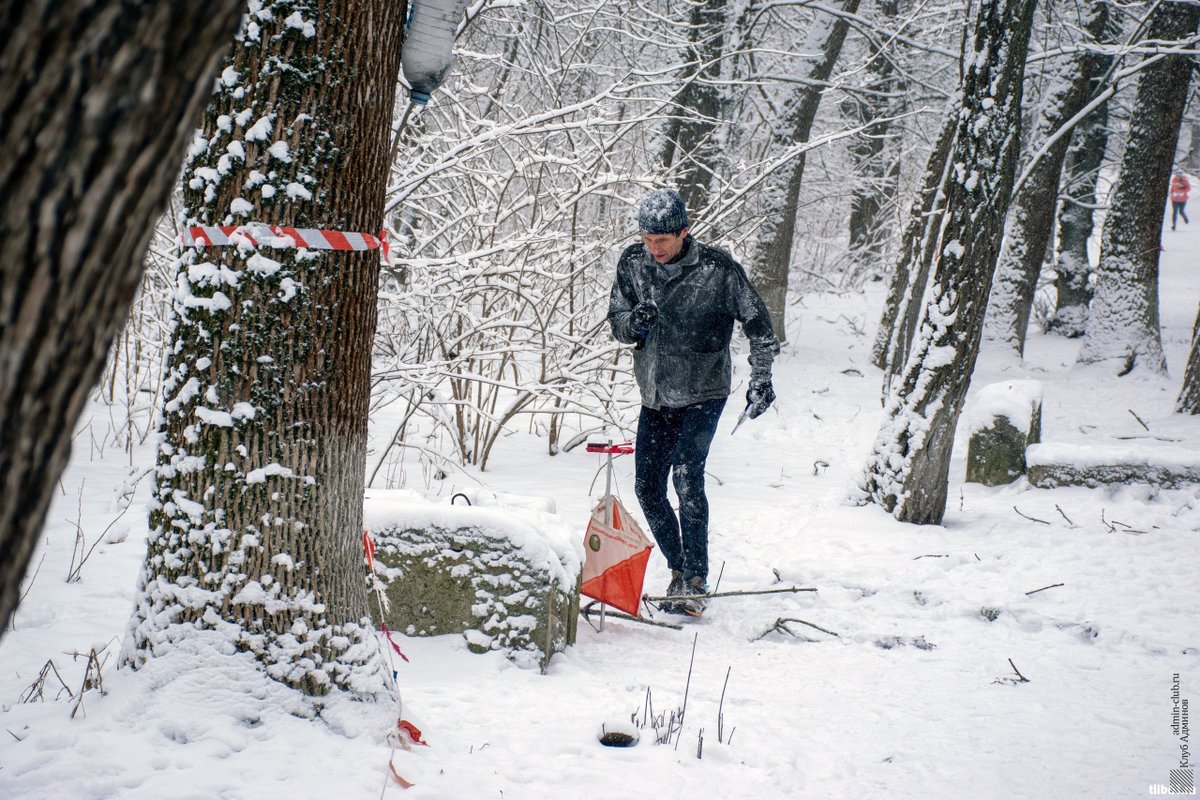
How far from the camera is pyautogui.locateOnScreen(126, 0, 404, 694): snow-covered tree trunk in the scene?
2.32 metres

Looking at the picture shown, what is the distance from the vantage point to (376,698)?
2.61 m

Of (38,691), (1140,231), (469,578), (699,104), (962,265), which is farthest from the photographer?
(1140,231)

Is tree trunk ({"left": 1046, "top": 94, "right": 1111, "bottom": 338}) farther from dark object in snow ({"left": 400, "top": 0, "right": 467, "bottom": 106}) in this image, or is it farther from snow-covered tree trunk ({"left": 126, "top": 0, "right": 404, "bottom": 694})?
snow-covered tree trunk ({"left": 126, "top": 0, "right": 404, "bottom": 694})

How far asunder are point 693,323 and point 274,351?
243 centimetres

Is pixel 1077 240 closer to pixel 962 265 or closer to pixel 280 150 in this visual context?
pixel 962 265

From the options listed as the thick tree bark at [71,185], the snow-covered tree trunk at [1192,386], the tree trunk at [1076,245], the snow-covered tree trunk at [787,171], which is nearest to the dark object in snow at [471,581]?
the thick tree bark at [71,185]

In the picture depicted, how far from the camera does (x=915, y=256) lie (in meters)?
10.9

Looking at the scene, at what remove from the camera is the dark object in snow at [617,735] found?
9.26 ft

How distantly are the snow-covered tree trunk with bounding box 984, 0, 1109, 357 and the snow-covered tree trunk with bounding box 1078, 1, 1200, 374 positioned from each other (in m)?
0.72

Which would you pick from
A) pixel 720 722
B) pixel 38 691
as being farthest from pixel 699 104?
pixel 38 691

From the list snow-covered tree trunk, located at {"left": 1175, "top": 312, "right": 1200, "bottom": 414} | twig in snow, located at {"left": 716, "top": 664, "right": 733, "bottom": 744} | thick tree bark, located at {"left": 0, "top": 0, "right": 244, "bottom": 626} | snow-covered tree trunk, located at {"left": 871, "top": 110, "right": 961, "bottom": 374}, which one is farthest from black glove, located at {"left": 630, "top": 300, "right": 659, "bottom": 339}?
snow-covered tree trunk, located at {"left": 1175, "top": 312, "right": 1200, "bottom": 414}

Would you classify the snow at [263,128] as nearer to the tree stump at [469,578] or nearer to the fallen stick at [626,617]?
the tree stump at [469,578]

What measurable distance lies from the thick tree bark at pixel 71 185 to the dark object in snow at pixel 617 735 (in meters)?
2.17

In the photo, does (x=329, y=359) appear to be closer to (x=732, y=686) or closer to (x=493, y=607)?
(x=493, y=607)
